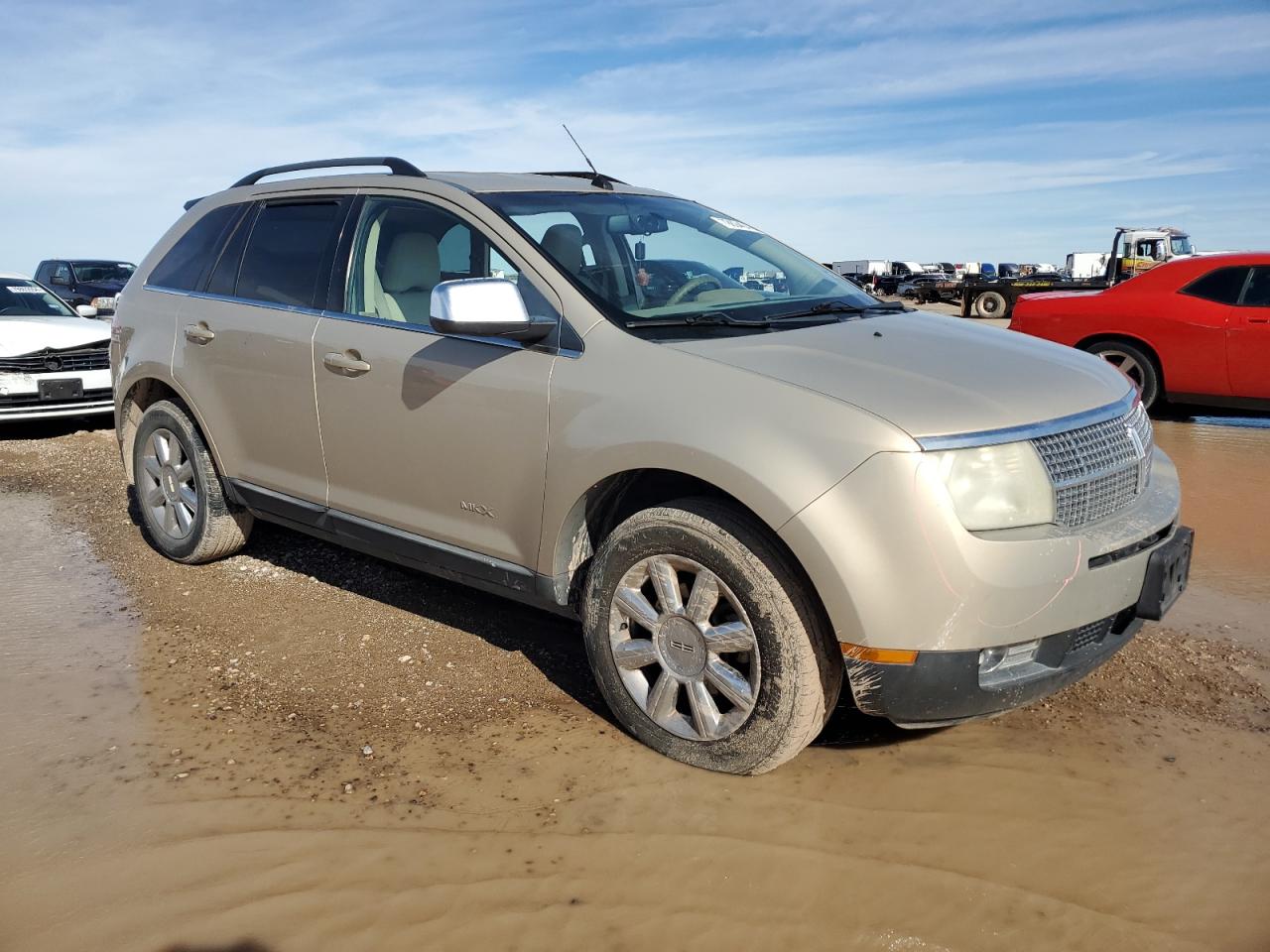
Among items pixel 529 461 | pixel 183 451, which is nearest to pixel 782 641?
pixel 529 461

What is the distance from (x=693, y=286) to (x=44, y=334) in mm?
7968

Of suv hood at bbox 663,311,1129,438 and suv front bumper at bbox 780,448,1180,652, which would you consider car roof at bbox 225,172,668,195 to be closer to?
suv hood at bbox 663,311,1129,438

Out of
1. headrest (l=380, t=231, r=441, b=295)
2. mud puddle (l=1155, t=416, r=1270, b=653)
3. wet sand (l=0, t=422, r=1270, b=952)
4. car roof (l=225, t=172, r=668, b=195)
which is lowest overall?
mud puddle (l=1155, t=416, r=1270, b=653)

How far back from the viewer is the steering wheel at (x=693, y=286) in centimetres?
365

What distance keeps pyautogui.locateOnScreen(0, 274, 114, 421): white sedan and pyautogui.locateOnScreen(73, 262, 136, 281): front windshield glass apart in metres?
9.28

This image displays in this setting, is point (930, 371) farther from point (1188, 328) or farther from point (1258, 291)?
point (1258, 291)

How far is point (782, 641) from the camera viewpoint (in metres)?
2.89

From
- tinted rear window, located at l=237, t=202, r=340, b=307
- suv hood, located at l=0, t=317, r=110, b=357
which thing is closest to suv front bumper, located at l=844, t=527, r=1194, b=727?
tinted rear window, located at l=237, t=202, r=340, b=307

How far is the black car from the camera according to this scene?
700 inches

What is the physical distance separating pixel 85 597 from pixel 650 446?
130 inches

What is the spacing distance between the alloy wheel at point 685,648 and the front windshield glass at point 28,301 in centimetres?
921

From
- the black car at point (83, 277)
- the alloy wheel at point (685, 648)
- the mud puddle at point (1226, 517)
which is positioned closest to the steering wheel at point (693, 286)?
the alloy wheel at point (685, 648)

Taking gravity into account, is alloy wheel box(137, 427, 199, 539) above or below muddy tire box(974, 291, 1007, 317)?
above

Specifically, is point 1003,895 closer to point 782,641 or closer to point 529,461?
point 782,641
